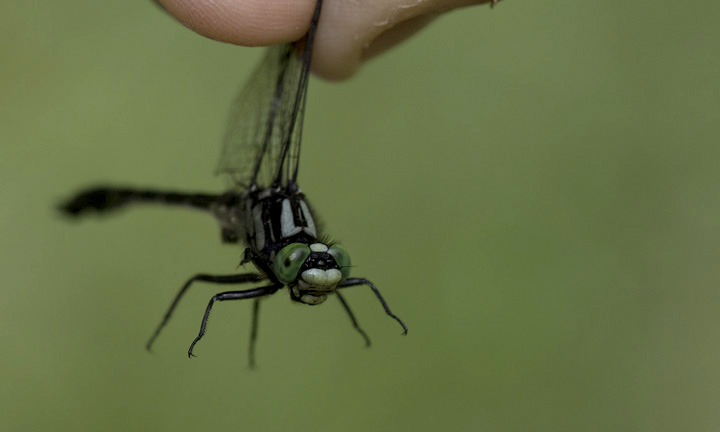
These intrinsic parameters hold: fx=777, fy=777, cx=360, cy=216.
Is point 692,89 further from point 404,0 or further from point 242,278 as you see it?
point 242,278

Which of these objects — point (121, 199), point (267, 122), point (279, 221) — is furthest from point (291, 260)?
point (121, 199)

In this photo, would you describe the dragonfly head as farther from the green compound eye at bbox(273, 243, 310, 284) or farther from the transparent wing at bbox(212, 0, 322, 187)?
the transparent wing at bbox(212, 0, 322, 187)

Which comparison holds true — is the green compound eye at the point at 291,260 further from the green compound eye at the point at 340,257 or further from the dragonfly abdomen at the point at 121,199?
the dragonfly abdomen at the point at 121,199

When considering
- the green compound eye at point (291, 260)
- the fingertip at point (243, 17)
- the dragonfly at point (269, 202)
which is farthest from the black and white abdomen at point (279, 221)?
the fingertip at point (243, 17)

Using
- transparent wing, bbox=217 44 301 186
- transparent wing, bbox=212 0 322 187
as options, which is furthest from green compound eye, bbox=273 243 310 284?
transparent wing, bbox=217 44 301 186

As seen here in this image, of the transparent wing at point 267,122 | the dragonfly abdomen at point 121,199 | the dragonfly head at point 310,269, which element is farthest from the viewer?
the dragonfly abdomen at point 121,199

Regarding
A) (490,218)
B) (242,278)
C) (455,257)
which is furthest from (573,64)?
(242,278)

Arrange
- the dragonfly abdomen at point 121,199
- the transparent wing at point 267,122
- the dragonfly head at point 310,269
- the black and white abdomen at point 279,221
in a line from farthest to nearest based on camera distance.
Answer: the dragonfly abdomen at point 121,199, the transparent wing at point 267,122, the black and white abdomen at point 279,221, the dragonfly head at point 310,269

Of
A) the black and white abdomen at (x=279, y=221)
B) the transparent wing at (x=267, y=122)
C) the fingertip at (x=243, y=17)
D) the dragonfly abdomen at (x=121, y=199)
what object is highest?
the fingertip at (x=243, y=17)
